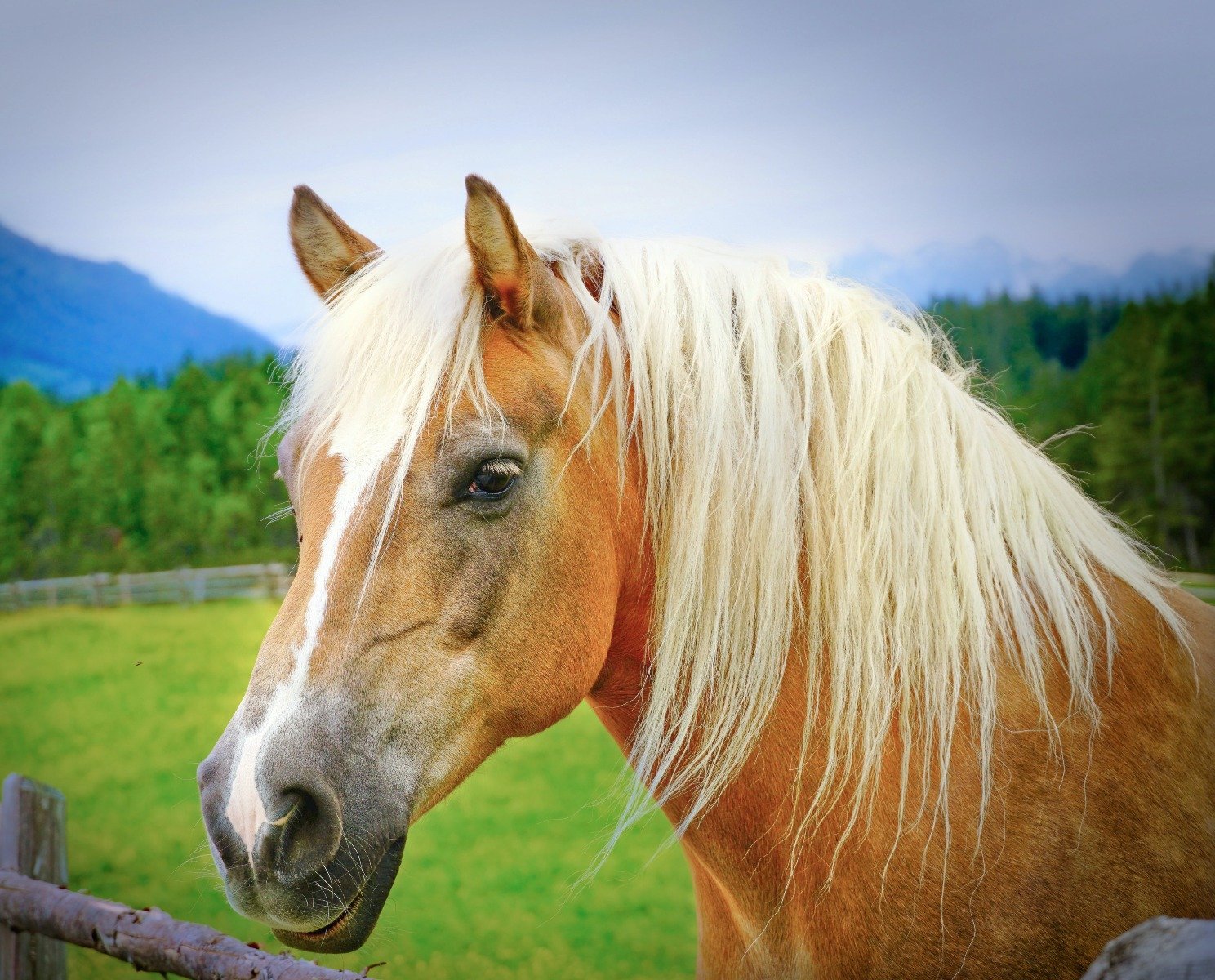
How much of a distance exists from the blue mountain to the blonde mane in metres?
2.80

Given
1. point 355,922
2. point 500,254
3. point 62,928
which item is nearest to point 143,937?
point 62,928

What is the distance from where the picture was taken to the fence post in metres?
1.74

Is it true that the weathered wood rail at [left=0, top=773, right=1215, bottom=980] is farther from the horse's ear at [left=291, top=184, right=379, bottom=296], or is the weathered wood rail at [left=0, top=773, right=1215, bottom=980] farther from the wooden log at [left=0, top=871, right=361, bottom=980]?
the horse's ear at [left=291, top=184, right=379, bottom=296]

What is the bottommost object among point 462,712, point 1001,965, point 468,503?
point 1001,965

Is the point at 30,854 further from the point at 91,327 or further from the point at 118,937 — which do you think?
the point at 91,327

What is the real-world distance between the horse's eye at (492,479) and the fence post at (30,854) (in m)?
1.59

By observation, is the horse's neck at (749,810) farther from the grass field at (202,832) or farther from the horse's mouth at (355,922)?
the grass field at (202,832)

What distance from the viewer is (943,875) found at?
947 mm

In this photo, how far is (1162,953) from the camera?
471 mm

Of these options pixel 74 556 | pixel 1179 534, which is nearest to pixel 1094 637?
pixel 1179 534

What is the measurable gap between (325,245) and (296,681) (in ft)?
2.14

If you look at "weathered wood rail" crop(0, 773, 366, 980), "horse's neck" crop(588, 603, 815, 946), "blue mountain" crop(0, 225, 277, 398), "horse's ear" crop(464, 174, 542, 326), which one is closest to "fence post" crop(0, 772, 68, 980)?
"weathered wood rail" crop(0, 773, 366, 980)

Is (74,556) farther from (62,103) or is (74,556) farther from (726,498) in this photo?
(726,498)

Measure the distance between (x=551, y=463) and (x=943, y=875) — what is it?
2.23ft
